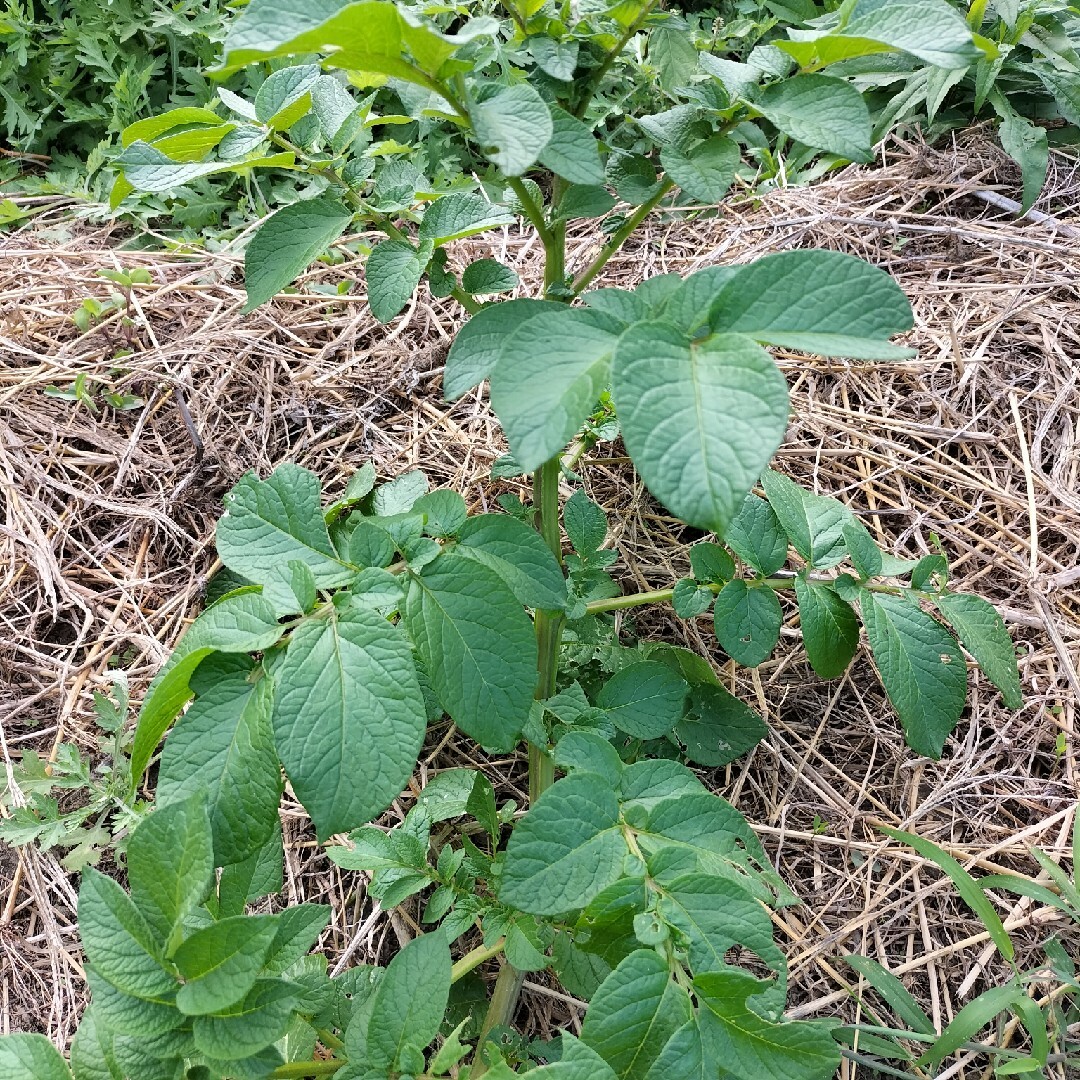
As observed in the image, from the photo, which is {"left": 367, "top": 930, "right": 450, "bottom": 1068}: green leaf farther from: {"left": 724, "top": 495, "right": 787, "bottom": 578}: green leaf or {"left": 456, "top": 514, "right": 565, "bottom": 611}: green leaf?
{"left": 724, "top": 495, "right": 787, "bottom": 578}: green leaf

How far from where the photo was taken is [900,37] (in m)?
0.82

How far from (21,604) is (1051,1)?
7.58 ft

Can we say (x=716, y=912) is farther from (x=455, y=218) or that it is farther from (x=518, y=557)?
(x=455, y=218)

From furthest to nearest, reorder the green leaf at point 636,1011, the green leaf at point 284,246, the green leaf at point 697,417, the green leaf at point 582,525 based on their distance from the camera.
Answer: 1. the green leaf at point 582,525
2. the green leaf at point 284,246
3. the green leaf at point 636,1011
4. the green leaf at point 697,417

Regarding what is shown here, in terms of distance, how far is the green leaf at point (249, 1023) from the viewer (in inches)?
31.3

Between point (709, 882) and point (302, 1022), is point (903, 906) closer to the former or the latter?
point (709, 882)

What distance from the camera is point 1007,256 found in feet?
6.28

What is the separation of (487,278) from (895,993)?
104cm

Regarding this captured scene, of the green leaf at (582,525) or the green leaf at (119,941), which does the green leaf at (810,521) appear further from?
the green leaf at (119,941)

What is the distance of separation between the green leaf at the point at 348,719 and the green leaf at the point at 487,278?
1.57ft

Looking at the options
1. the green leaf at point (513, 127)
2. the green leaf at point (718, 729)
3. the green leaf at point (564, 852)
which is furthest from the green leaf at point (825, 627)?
the green leaf at point (513, 127)

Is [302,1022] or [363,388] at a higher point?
[363,388]

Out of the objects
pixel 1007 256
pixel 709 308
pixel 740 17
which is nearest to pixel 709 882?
pixel 709 308

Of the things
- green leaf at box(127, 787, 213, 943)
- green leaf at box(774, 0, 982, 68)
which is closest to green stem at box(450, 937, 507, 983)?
green leaf at box(127, 787, 213, 943)
